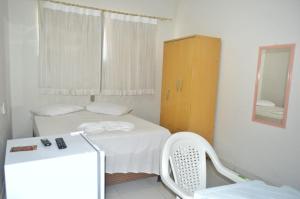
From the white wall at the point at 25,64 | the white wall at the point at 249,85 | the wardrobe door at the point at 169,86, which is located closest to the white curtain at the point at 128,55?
the white wall at the point at 25,64

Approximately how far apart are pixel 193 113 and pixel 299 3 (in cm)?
176

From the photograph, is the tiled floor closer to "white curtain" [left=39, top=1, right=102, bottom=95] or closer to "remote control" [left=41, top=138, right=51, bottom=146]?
"remote control" [left=41, top=138, right=51, bottom=146]

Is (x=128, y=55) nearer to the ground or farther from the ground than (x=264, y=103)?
farther from the ground

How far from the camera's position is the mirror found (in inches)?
96.6

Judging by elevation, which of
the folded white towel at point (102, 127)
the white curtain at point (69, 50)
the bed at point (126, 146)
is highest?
the white curtain at point (69, 50)

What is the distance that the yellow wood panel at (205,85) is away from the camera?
3.13 meters

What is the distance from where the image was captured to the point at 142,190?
2479 mm

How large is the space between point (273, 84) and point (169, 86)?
1539mm

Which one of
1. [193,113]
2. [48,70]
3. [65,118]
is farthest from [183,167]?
[48,70]

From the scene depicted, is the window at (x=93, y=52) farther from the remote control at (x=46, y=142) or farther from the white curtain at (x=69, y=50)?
the remote control at (x=46, y=142)

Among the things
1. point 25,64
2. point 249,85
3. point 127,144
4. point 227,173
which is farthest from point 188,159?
point 25,64

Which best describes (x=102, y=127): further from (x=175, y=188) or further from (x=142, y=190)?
(x=175, y=188)

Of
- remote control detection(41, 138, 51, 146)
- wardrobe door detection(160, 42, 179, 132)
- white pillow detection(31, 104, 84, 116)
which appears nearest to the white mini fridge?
remote control detection(41, 138, 51, 146)

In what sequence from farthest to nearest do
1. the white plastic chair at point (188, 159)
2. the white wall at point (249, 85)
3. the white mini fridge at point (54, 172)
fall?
the white wall at point (249, 85) → the white plastic chair at point (188, 159) → the white mini fridge at point (54, 172)
